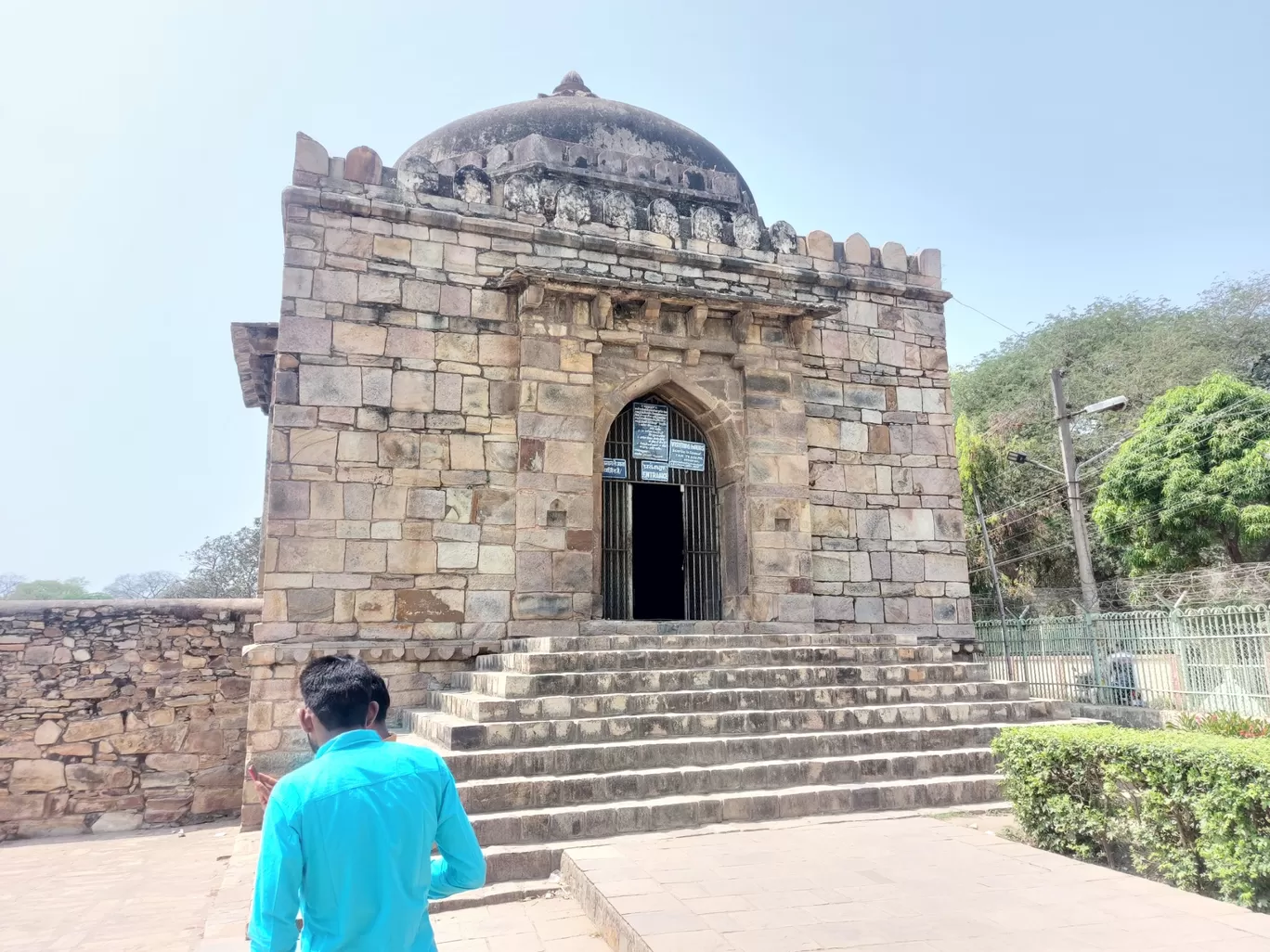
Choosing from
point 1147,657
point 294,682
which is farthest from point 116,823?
point 1147,657

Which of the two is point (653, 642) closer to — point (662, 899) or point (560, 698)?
point (560, 698)

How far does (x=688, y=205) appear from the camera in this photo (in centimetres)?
1105

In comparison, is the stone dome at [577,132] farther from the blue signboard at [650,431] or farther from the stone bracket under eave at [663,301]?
the blue signboard at [650,431]

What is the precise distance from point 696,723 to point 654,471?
143 inches

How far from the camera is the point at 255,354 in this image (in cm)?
961

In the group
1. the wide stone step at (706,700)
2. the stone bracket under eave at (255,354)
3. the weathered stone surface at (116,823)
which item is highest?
the stone bracket under eave at (255,354)

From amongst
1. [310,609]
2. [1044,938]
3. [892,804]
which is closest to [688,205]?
[310,609]

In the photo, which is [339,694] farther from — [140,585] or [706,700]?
[140,585]

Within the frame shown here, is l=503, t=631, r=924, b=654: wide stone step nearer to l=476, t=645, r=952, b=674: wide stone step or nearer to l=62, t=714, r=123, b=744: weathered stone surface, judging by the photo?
l=476, t=645, r=952, b=674: wide stone step

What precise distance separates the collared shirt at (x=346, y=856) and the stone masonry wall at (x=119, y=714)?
783cm

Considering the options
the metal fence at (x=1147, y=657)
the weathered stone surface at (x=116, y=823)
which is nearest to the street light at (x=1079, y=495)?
the metal fence at (x=1147, y=657)

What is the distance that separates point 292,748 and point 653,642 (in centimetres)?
322

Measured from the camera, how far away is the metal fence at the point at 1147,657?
8.55 meters

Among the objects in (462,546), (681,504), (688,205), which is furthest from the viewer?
(688,205)
